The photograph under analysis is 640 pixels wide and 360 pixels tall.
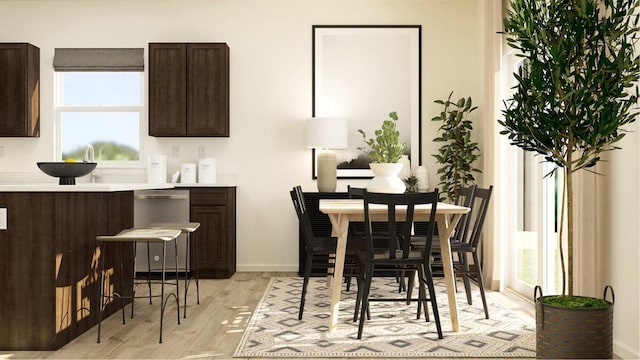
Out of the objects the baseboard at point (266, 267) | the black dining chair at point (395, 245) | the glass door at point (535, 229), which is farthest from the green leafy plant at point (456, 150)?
the black dining chair at point (395, 245)

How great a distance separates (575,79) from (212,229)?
371 cm

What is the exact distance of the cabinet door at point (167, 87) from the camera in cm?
572

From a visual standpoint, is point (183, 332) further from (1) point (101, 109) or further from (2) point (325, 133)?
(1) point (101, 109)

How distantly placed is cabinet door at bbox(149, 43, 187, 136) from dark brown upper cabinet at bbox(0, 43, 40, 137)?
48.2 inches

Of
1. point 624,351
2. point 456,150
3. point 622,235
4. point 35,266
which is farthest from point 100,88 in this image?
point 624,351

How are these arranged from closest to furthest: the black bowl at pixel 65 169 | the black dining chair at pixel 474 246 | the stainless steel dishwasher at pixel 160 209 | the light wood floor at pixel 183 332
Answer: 1. the light wood floor at pixel 183 332
2. the black bowl at pixel 65 169
3. the black dining chair at pixel 474 246
4. the stainless steel dishwasher at pixel 160 209

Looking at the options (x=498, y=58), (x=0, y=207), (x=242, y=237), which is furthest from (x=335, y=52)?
(x=0, y=207)

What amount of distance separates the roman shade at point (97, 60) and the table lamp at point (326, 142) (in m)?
1.91

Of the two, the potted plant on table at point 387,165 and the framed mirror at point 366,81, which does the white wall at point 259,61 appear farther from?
the potted plant on table at point 387,165

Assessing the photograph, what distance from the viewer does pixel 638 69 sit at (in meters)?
2.63

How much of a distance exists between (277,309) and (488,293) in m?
1.79

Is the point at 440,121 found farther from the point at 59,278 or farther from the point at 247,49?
the point at 59,278

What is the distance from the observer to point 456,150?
571 cm

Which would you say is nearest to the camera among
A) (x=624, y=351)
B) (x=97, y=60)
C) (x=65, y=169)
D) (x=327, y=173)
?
(x=624, y=351)
